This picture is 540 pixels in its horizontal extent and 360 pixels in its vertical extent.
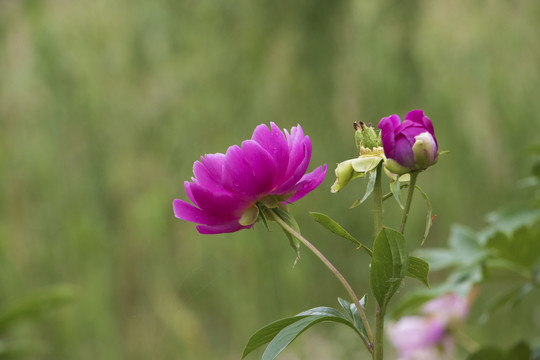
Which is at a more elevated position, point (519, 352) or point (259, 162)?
point (259, 162)

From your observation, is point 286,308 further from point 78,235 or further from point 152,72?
point 152,72

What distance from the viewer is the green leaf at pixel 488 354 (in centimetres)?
40

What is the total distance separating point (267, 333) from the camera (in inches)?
10.5

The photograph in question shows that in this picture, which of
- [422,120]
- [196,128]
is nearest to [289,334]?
[422,120]

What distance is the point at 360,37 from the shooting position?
1854 mm

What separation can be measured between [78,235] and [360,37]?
96cm

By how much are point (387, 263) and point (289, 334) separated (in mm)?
46

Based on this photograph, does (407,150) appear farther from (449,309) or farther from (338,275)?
(449,309)

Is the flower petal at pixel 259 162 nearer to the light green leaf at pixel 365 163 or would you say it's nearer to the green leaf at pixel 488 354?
the light green leaf at pixel 365 163

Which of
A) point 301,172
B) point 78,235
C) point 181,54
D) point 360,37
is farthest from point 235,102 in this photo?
point 301,172

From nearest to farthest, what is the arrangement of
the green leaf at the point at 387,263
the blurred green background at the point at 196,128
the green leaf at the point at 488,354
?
1. the green leaf at the point at 387,263
2. the green leaf at the point at 488,354
3. the blurred green background at the point at 196,128

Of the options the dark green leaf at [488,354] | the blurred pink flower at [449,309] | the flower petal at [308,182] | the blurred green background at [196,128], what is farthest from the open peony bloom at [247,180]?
the blurred green background at [196,128]

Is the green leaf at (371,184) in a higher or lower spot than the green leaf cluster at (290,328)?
higher

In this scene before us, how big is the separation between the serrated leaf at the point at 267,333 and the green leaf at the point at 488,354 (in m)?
0.19
